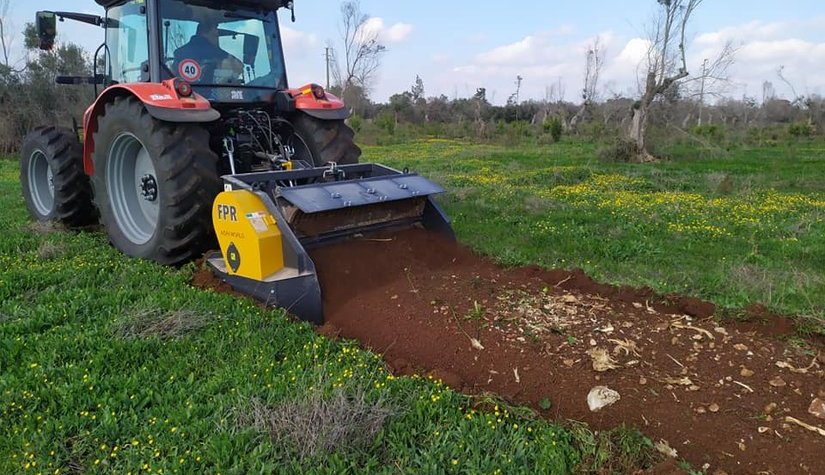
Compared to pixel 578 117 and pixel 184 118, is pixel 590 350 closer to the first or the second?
pixel 184 118

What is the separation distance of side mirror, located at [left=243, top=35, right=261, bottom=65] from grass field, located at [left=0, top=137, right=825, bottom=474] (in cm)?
227

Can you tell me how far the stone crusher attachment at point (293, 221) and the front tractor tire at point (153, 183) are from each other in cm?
30

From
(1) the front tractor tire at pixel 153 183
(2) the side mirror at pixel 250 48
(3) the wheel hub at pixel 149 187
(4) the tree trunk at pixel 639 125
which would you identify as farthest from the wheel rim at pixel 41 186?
(4) the tree trunk at pixel 639 125

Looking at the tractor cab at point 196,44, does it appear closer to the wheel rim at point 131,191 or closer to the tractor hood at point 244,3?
the tractor hood at point 244,3

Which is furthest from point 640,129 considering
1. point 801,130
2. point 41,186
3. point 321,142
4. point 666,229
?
point 801,130

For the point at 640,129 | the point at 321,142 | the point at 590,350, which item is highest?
the point at 640,129

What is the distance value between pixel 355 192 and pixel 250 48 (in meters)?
2.45

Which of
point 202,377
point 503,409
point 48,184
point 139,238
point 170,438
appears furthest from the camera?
point 48,184

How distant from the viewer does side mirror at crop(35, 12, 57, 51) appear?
6051 millimetres

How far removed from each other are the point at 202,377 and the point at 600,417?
2.11 m

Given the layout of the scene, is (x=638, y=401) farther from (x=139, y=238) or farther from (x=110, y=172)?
(x=110, y=172)

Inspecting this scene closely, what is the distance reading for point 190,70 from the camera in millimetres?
5555

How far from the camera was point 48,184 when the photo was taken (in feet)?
24.7

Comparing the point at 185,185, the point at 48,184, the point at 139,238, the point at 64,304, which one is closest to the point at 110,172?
the point at 139,238
